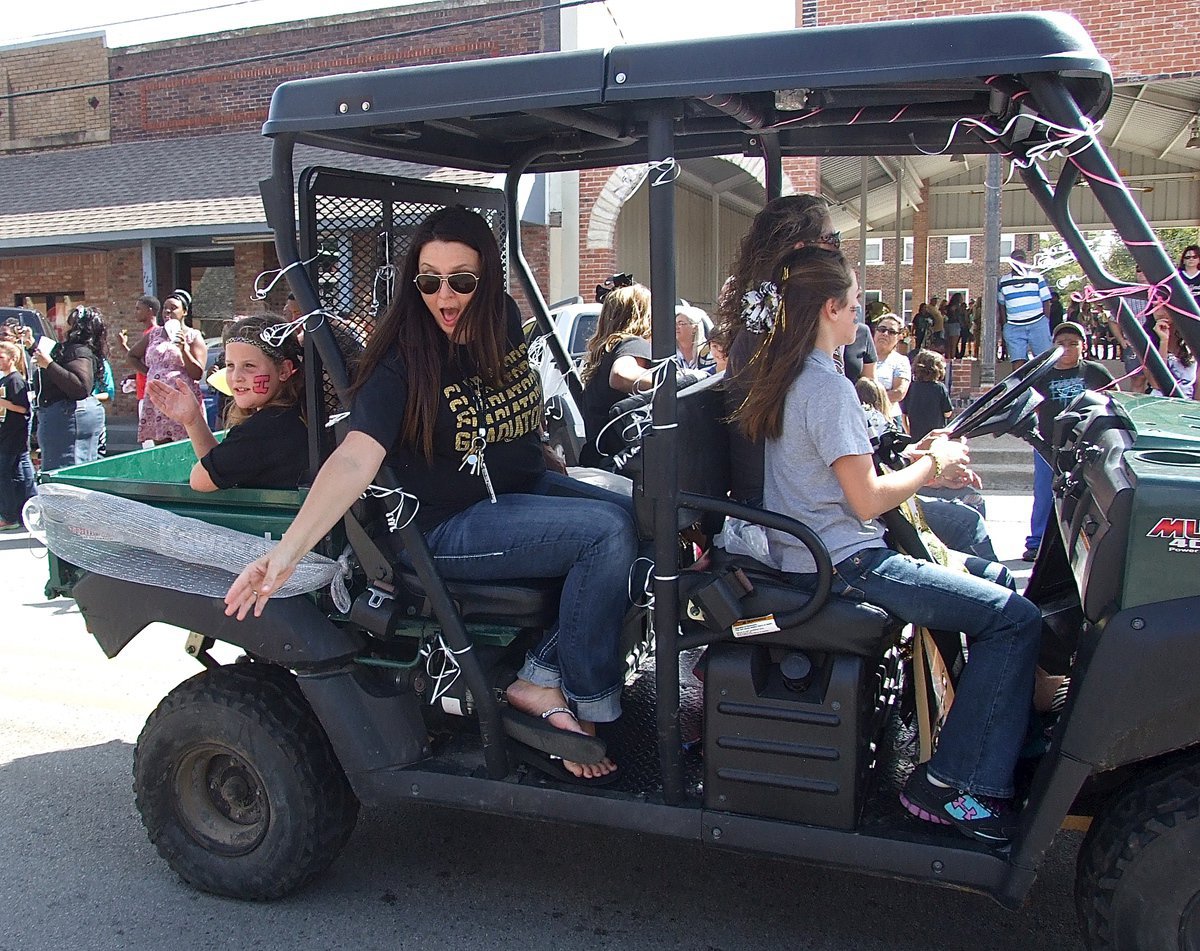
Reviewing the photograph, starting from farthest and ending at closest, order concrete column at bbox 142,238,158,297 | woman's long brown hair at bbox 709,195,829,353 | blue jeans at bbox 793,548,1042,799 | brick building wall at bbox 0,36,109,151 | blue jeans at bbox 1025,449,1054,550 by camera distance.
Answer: brick building wall at bbox 0,36,109,151
concrete column at bbox 142,238,158,297
blue jeans at bbox 1025,449,1054,550
woman's long brown hair at bbox 709,195,829,353
blue jeans at bbox 793,548,1042,799

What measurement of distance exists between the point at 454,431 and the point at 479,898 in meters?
1.39

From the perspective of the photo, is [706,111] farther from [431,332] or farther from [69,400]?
[69,400]

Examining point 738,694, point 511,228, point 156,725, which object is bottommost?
point 156,725

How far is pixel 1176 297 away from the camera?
7.72 feet

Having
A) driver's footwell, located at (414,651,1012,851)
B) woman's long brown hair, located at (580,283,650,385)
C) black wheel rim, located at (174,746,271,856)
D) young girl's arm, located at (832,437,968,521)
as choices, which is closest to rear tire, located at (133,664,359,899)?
black wheel rim, located at (174,746,271,856)

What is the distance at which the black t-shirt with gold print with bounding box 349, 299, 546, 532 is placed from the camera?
2.92m

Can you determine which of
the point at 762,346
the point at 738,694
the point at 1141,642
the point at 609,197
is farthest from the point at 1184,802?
the point at 609,197

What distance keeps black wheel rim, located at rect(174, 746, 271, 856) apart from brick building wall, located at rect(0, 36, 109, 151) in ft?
63.5

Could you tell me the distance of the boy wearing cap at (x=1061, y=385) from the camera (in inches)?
134

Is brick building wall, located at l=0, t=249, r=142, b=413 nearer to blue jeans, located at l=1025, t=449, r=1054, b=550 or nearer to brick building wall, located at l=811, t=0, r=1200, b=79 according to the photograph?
brick building wall, located at l=811, t=0, r=1200, b=79

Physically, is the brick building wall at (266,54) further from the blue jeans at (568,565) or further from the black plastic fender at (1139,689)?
the black plastic fender at (1139,689)

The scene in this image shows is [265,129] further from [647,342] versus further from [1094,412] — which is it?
[647,342]

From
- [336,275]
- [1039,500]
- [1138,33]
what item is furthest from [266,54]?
[336,275]

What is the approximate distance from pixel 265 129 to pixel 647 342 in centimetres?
260
